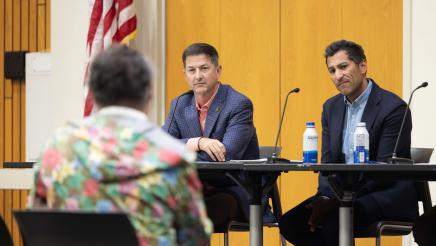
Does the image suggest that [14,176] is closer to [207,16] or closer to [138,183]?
[207,16]

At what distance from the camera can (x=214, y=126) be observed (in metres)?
4.77

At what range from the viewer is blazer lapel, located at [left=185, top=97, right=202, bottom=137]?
481 cm

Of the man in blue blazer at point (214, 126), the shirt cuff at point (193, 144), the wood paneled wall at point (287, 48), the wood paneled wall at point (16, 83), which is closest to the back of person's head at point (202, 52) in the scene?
the man in blue blazer at point (214, 126)

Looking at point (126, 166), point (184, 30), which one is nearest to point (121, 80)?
point (126, 166)

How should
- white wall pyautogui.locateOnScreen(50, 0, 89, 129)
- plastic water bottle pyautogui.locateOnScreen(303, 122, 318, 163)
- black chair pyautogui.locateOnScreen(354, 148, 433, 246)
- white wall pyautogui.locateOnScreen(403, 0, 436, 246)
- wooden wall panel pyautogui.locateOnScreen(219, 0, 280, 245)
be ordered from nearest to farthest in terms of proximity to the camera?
plastic water bottle pyautogui.locateOnScreen(303, 122, 318, 163) < black chair pyautogui.locateOnScreen(354, 148, 433, 246) < white wall pyautogui.locateOnScreen(403, 0, 436, 246) < wooden wall panel pyautogui.locateOnScreen(219, 0, 280, 245) < white wall pyautogui.locateOnScreen(50, 0, 89, 129)

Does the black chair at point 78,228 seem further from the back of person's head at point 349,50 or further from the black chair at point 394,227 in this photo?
the back of person's head at point 349,50

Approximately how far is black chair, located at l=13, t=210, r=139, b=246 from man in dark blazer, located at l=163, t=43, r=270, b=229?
2.25 m

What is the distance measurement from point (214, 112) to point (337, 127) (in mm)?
762

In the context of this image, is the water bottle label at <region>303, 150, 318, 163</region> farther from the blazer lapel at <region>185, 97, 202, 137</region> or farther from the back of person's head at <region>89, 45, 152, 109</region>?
the back of person's head at <region>89, 45, 152, 109</region>

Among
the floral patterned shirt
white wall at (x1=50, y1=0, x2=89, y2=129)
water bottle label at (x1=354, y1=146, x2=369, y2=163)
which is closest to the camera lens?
the floral patterned shirt

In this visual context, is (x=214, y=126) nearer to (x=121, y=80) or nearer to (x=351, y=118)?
(x=351, y=118)

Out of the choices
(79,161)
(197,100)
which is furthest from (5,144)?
(79,161)

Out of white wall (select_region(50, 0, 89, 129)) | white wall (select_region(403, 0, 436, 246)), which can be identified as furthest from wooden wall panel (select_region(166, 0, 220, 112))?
white wall (select_region(403, 0, 436, 246))

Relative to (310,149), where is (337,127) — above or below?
above
